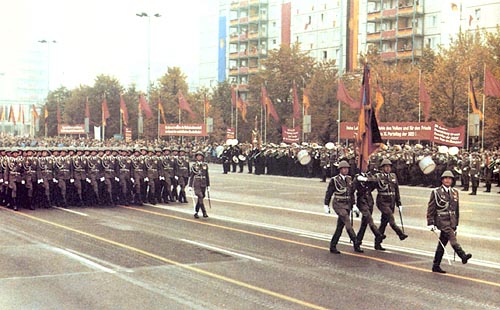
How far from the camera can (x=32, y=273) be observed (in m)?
12.2

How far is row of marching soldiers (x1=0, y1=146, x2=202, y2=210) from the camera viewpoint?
75.4ft

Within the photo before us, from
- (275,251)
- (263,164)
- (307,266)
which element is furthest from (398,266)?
(263,164)

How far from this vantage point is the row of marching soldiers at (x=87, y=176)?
22984 mm

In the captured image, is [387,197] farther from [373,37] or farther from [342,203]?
[373,37]

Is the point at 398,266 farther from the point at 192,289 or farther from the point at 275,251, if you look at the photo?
the point at 192,289

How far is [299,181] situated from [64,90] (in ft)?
239

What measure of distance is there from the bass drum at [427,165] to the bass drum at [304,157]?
29.1 feet

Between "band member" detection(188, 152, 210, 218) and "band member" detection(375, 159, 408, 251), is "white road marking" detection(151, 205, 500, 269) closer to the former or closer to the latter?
"band member" detection(375, 159, 408, 251)

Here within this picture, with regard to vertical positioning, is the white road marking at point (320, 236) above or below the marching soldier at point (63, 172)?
below

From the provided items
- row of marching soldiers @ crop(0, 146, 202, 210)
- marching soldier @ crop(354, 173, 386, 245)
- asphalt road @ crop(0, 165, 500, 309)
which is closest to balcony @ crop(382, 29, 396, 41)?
row of marching soldiers @ crop(0, 146, 202, 210)

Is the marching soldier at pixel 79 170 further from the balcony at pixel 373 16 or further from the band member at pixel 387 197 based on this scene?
the balcony at pixel 373 16

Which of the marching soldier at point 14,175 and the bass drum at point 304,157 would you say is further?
the bass drum at point 304,157

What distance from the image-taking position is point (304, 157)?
40906mm

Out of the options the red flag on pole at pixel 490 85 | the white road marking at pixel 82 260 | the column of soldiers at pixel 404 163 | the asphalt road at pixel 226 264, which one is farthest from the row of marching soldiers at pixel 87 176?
the red flag on pole at pixel 490 85
